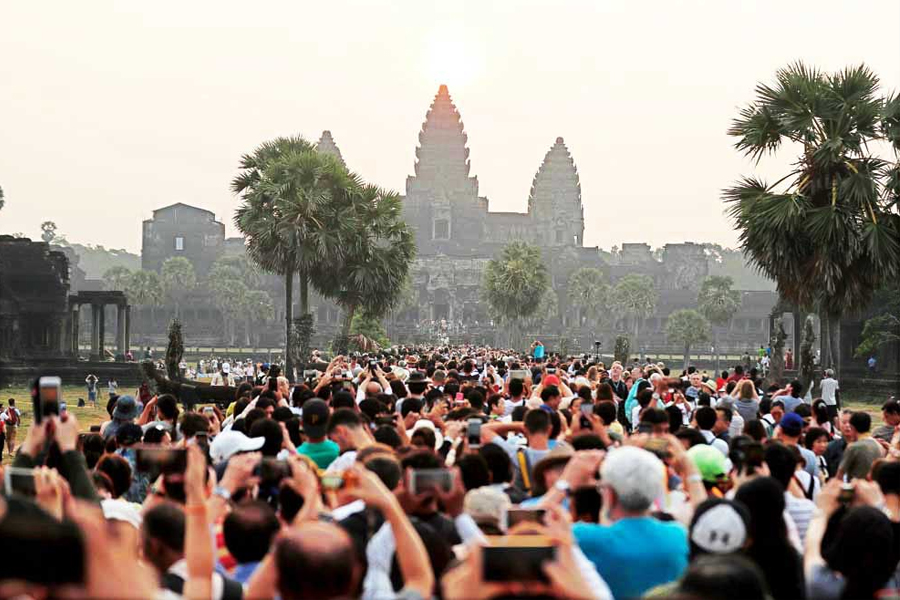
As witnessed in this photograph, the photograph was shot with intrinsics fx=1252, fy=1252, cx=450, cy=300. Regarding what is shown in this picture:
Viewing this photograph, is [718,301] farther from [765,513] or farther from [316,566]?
[316,566]

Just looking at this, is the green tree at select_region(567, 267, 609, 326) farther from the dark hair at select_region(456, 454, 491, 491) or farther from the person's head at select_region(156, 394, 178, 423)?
the dark hair at select_region(456, 454, 491, 491)

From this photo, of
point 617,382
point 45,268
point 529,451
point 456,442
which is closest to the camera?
point 529,451

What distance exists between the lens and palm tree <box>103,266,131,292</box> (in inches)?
3738

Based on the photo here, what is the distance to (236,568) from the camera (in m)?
4.82

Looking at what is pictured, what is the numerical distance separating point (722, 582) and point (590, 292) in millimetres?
103079

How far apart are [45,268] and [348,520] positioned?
4489cm

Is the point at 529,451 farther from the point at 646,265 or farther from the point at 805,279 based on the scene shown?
the point at 646,265

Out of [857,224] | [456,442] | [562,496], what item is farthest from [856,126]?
[562,496]

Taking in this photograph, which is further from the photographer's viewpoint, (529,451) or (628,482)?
(529,451)

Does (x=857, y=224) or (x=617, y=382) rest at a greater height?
(x=857, y=224)

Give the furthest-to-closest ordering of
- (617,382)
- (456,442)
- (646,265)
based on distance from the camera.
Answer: (646,265)
(617,382)
(456,442)

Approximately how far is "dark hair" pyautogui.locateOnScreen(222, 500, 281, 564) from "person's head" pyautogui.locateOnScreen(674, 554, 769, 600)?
1.86 meters

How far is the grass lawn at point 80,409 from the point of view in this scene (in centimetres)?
2606

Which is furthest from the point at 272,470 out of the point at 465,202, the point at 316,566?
the point at 465,202
